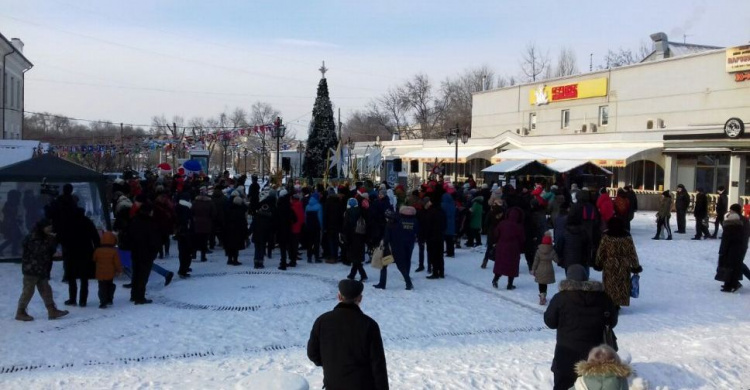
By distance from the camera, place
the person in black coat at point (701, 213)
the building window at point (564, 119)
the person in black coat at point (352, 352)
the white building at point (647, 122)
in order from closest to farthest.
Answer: the person in black coat at point (352, 352), the person in black coat at point (701, 213), the white building at point (647, 122), the building window at point (564, 119)

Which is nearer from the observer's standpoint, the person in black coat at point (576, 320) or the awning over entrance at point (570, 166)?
the person in black coat at point (576, 320)

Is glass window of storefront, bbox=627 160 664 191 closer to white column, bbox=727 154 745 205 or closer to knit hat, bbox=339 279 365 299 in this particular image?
white column, bbox=727 154 745 205

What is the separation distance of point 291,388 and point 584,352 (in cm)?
233

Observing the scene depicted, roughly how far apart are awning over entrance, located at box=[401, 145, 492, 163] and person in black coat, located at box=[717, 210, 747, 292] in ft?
92.2

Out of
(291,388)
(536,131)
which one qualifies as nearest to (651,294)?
(291,388)

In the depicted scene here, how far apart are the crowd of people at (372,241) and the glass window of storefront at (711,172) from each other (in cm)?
1277

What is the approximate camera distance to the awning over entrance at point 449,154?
39250 mm

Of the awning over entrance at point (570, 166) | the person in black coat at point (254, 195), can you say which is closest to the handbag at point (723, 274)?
the person in black coat at point (254, 195)

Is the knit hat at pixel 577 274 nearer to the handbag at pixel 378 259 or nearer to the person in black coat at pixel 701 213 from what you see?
the handbag at pixel 378 259

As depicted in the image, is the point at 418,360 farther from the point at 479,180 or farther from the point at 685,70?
the point at 479,180

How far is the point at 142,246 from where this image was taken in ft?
31.4

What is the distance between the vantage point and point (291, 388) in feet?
14.0

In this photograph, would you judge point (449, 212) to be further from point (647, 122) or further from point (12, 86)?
point (12, 86)

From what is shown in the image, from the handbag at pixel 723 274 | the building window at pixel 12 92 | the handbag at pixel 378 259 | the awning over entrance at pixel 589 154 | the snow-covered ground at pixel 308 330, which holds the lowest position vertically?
the snow-covered ground at pixel 308 330
